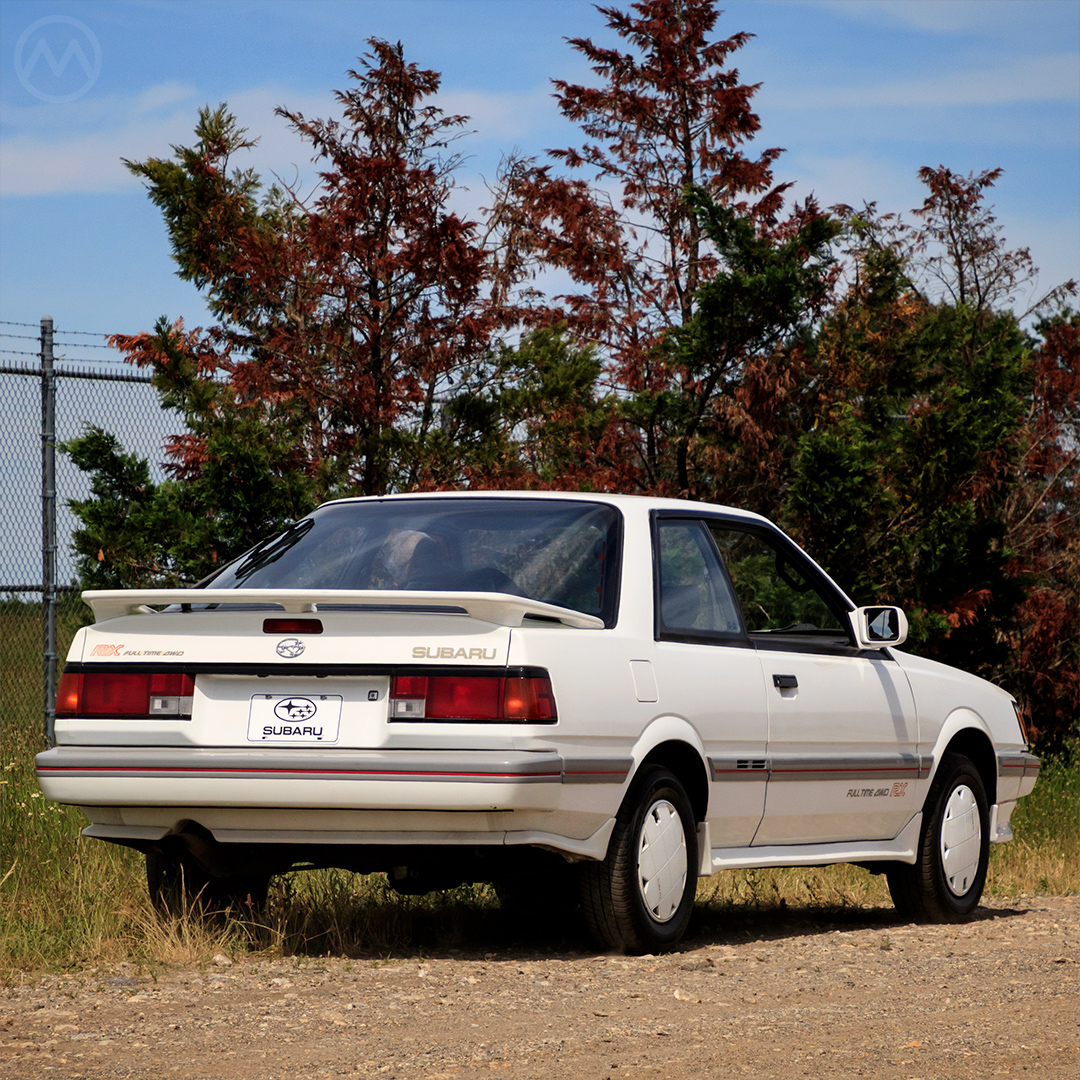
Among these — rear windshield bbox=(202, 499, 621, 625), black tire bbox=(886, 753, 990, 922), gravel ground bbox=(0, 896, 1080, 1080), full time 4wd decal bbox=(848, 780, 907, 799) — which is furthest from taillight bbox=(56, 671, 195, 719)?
black tire bbox=(886, 753, 990, 922)

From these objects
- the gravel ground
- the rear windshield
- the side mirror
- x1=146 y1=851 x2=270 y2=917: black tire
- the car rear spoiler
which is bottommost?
the gravel ground

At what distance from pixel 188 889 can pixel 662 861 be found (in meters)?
1.84

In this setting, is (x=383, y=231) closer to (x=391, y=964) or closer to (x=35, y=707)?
(x=35, y=707)

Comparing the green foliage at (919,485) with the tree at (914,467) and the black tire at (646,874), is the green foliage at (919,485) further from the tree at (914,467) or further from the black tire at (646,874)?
the black tire at (646,874)

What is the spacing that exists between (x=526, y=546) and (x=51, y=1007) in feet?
7.66

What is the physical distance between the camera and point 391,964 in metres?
6.36

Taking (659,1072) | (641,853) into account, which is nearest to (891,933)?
(641,853)

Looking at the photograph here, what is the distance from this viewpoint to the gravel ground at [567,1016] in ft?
15.5

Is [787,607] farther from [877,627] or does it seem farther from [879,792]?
[879,792]

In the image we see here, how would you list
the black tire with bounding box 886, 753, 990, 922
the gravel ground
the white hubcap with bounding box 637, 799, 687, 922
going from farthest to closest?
the black tire with bounding box 886, 753, 990, 922
the white hubcap with bounding box 637, 799, 687, 922
the gravel ground

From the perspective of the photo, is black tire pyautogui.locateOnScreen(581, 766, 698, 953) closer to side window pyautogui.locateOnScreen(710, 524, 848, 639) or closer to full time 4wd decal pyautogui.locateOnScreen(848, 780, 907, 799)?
side window pyautogui.locateOnScreen(710, 524, 848, 639)

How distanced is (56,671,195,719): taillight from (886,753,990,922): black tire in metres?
3.63

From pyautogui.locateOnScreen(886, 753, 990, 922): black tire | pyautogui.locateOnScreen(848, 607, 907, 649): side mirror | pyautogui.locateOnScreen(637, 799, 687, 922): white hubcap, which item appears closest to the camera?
pyautogui.locateOnScreen(637, 799, 687, 922): white hubcap

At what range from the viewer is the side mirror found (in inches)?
304
